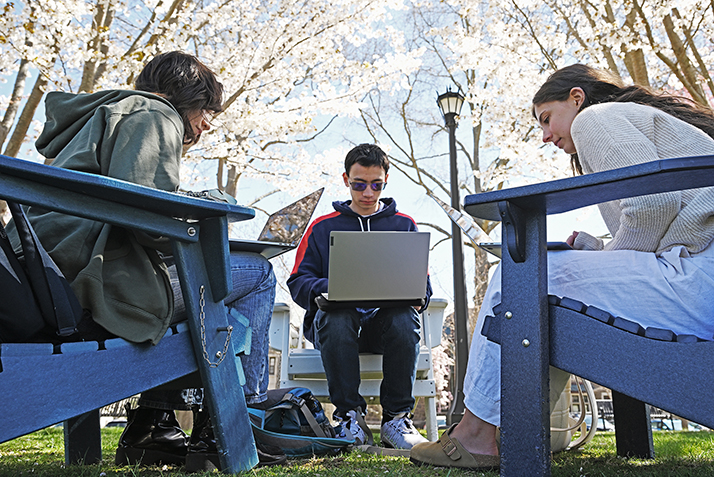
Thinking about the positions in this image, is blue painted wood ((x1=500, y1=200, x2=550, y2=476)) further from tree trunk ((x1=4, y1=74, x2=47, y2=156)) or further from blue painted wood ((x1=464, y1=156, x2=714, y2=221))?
tree trunk ((x1=4, y1=74, x2=47, y2=156))

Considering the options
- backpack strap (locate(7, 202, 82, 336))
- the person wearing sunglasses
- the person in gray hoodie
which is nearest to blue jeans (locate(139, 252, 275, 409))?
the person in gray hoodie

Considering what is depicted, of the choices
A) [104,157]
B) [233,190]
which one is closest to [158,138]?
[104,157]

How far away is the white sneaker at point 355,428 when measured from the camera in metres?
2.49

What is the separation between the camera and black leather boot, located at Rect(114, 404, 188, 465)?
5.80 ft

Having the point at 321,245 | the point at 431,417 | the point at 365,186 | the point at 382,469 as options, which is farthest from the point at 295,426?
the point at 431,417

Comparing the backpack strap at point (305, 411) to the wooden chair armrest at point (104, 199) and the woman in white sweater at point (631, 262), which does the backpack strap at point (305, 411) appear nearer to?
the woman in white sweater at point (631, 262)

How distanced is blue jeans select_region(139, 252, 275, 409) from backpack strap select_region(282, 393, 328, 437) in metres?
0.17

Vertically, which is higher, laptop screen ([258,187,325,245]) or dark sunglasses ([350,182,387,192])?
dark sunglasses ([350,182,387,192])

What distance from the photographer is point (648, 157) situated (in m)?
1.41

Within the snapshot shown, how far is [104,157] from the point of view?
4.57 ft

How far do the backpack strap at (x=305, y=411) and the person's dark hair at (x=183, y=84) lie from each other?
99 cm

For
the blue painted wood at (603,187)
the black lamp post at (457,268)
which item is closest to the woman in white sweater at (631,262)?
the blue painted wood at (603,187)

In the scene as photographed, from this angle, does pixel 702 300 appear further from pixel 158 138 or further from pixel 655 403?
pixel 158 138

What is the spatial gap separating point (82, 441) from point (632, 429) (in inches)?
81.0
